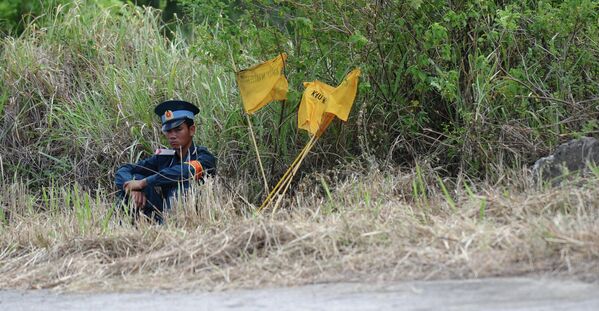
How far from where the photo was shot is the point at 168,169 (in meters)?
7.83

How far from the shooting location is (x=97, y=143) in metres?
9.38

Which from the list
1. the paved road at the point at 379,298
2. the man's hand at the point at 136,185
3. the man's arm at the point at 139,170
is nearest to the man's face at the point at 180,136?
the man's arm at the point at 139,170

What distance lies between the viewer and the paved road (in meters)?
4.48

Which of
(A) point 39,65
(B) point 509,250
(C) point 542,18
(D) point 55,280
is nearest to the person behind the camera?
(B) point 509,250

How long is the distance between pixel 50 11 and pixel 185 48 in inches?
78.5

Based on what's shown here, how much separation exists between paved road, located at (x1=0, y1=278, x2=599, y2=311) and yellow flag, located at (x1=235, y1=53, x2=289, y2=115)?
2.77 metres

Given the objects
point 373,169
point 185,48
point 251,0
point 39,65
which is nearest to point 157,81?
point 185,48

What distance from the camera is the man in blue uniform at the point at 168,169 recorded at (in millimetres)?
7801

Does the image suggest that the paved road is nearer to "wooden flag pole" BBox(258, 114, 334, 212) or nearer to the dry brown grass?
the dry brown grass

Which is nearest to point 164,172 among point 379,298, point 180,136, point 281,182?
point 180,136

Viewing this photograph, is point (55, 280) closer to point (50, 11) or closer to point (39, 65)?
point (39, 65)

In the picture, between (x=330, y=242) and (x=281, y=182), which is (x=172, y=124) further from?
(x=330, y=242)

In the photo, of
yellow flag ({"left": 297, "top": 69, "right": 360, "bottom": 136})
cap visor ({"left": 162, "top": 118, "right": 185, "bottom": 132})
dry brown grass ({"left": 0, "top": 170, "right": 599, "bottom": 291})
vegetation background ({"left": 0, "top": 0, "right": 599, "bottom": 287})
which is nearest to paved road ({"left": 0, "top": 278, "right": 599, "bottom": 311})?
dry brown grass ({"left": 0, "top": 170, "right": 599, "bottom": 291})

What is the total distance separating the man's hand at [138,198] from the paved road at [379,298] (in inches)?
93.1
